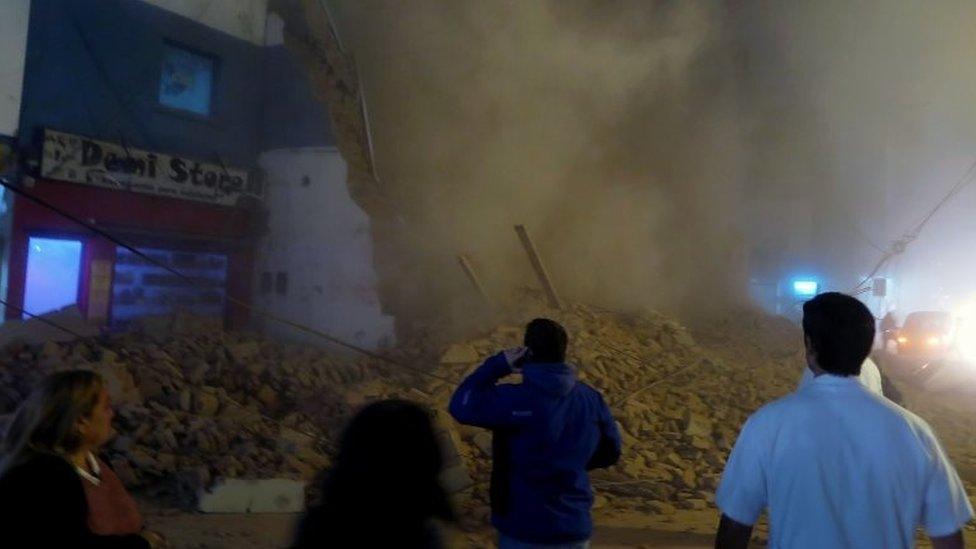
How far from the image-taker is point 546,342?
3178mm

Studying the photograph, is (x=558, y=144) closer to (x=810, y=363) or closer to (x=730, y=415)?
(x=730, y=415)

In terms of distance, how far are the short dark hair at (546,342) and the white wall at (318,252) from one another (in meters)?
9.26

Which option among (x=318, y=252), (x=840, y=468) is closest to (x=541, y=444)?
(x=840, y=468)

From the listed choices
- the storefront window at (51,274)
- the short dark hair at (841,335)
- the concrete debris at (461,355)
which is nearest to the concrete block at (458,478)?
the concrete debris at (461,355)

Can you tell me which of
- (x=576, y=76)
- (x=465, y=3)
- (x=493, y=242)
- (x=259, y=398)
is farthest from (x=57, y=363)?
(x=576, y=76)

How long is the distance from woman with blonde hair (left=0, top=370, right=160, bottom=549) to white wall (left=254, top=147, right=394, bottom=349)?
9773 millimetres

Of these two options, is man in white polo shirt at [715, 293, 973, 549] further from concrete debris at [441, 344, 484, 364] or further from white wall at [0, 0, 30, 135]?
white wall at [0, 0, 30, 135]

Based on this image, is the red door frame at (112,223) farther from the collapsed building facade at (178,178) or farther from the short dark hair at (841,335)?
the short dark hair at (841,335)

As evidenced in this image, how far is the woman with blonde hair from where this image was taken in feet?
6.72

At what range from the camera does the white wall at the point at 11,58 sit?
35.3 feet

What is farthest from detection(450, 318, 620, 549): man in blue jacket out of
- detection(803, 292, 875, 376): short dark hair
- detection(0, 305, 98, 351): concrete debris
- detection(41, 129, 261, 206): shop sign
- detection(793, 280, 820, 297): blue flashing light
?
detection(793, 280, 820, 297): blue flashing light

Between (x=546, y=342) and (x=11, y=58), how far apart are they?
426 inches

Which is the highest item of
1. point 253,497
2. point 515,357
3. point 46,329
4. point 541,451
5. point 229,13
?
point 229,13

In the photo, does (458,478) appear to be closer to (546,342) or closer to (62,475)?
(546,342)
